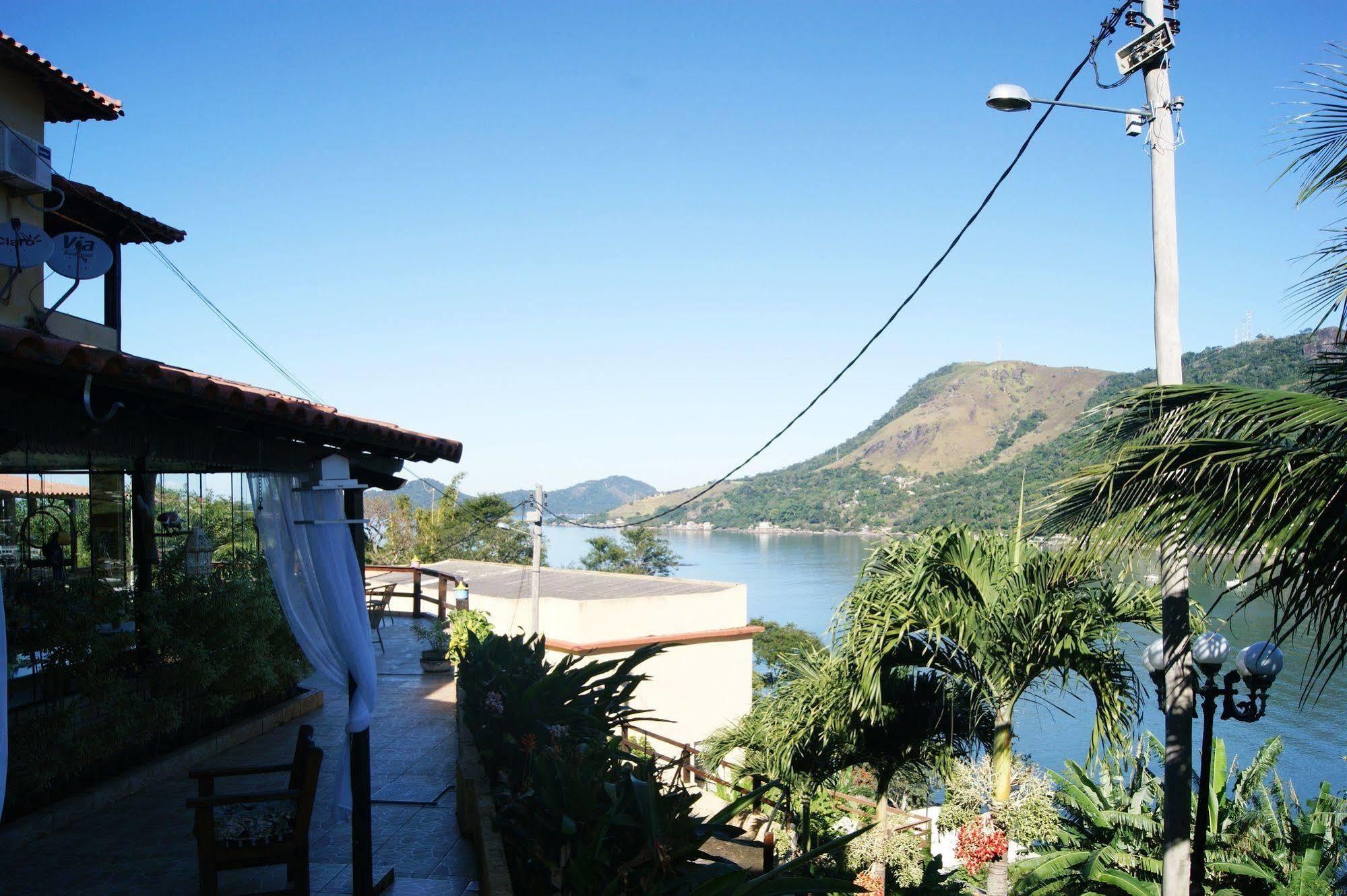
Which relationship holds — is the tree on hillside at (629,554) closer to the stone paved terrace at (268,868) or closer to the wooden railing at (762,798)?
the wooden railing at (762,798)

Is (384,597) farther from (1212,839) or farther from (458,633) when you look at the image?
(1212,839)

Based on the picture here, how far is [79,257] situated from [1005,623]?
268 inches

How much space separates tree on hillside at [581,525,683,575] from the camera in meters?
51.0

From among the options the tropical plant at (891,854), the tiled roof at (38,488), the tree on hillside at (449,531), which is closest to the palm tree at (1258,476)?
the tropical plant at (891,854)

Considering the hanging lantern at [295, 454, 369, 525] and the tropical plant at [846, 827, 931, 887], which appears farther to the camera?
the tropical plant at [846, 827, 931, 887]

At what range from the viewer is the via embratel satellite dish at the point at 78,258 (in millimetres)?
6285

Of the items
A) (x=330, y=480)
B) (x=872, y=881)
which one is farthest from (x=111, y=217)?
(x=872, y=881)

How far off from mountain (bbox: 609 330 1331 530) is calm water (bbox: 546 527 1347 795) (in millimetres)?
3787

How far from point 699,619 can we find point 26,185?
1298 cm

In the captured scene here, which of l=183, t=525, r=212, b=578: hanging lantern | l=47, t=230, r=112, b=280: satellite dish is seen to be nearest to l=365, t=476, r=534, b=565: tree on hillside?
l=183, t=525, r=212, b=578: hanging lantern

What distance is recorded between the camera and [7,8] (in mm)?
11320

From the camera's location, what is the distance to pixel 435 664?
1149 centimetres

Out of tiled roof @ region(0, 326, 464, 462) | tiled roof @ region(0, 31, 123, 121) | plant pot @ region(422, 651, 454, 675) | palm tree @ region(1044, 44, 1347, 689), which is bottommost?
plant pot @ region(422, 651, 454, 675)

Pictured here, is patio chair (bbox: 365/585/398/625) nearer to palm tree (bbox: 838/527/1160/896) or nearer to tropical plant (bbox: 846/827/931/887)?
tropical plant (bbox: 846/827/931/887)
